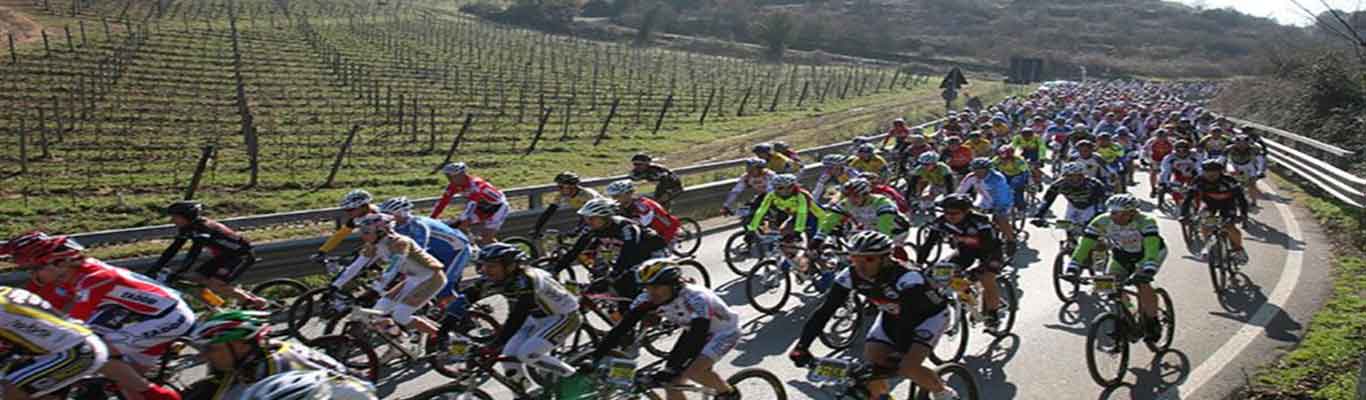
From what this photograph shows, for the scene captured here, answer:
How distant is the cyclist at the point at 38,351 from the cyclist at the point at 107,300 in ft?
3.20

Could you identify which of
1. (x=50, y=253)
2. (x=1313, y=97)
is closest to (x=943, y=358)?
(x=50, y=253)

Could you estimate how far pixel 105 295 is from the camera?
7.04 metres

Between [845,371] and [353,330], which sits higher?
[845,371]

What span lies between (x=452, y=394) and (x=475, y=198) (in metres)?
6.31

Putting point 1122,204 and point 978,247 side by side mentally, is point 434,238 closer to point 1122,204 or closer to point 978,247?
point 978,247

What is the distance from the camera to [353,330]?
8.72m

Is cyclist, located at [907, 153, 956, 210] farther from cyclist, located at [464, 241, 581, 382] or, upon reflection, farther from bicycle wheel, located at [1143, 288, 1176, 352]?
cyclist, located at [464, 241, 581, 382]

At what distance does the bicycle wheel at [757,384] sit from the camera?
738cm

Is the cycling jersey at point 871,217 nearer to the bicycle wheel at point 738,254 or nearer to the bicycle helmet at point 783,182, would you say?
the bicycle helmet at point 783,182

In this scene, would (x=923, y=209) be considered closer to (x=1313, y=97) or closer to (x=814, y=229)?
(x=814, y=229)

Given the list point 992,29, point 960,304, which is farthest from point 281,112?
point 992,29

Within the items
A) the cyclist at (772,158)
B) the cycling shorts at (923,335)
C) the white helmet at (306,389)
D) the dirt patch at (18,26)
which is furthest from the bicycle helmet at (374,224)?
the dirt patch at (18,26)

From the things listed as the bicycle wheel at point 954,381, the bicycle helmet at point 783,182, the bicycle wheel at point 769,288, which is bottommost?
the bicycle wheel at point 769,288

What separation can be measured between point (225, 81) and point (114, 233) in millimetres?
29301
